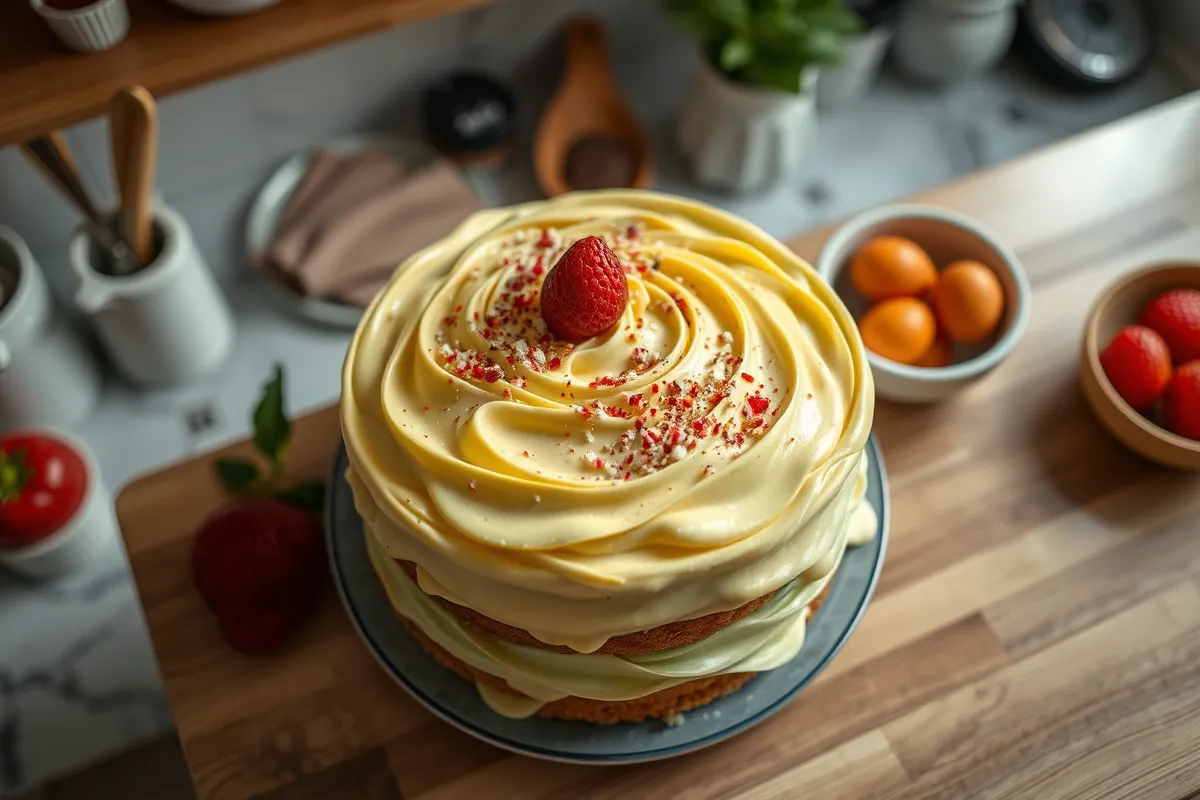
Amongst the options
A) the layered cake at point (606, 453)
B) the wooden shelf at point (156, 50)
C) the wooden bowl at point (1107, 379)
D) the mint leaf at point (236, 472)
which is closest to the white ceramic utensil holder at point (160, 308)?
the wooden shelf at point (156, 50)

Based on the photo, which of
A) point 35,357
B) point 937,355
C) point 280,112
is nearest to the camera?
point 937,355

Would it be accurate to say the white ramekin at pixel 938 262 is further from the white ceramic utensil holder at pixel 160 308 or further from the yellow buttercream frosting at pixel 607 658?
the white ceramic utensil holder at pixel 160 308

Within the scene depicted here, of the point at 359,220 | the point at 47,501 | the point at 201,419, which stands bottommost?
the point at 201,419

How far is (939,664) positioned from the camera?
1255mm

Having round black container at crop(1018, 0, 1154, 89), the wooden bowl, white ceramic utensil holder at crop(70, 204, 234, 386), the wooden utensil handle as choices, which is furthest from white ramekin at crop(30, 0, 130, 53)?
round black container at crop(1018, 0, 1154, 89)

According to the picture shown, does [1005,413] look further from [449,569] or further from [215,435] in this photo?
[215,435]

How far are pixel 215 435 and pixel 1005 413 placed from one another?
1.31 metres

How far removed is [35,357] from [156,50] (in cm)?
59

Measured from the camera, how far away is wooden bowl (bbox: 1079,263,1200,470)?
1.32 meters

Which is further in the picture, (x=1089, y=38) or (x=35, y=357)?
(x=1089, y=38)

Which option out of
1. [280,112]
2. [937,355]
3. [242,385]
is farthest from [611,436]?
[280,112]

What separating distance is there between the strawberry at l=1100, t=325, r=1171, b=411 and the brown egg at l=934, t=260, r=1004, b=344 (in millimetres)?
156

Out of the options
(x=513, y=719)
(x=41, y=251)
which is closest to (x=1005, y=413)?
(x=513, y=719)

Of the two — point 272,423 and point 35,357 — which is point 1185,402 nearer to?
point 272,423
